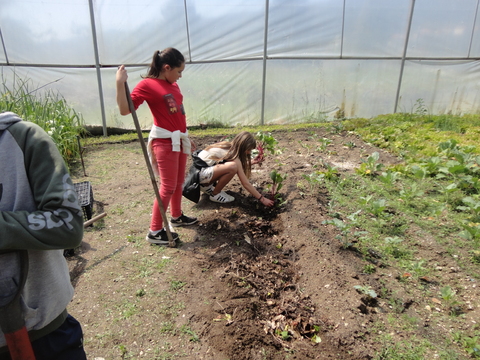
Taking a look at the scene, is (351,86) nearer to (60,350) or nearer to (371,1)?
(371,1)

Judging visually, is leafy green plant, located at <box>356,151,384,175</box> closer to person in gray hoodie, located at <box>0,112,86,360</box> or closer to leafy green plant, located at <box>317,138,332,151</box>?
leafy green plant, located at <box>317,138,332,151</box>

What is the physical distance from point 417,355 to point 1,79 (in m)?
8.27

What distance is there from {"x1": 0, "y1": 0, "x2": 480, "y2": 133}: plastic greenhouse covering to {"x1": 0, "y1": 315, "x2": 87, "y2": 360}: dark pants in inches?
271

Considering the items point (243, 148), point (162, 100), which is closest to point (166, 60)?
point (162, 100)

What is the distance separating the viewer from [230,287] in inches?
102

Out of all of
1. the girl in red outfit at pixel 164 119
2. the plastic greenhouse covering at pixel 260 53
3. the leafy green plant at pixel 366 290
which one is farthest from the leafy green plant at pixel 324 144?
the leafy green plant at pixel 366 290

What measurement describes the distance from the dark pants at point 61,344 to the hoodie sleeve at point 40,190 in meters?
0.36

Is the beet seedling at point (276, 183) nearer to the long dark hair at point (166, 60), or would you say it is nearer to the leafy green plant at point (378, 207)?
the leafy green plant at point (378, 207)

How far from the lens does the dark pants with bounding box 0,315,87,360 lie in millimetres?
1161

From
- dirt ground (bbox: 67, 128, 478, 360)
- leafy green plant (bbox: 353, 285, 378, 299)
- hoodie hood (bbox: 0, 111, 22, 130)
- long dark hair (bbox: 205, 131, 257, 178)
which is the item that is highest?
hoodie hood (bbox: 0, 111, 22, 130)

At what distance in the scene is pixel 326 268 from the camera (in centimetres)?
272

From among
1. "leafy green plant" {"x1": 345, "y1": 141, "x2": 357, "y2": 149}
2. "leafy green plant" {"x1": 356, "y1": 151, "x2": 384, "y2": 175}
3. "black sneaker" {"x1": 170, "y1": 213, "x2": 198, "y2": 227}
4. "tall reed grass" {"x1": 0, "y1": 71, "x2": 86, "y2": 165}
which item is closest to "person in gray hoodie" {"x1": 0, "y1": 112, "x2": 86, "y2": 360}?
"black sneaker" {"x1": 170, "y1": 213, "x2": 198, "y2": 227}

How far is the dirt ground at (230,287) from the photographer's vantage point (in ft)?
6.90

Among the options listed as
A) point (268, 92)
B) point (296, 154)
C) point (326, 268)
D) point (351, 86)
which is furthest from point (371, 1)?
point (326, 268)
